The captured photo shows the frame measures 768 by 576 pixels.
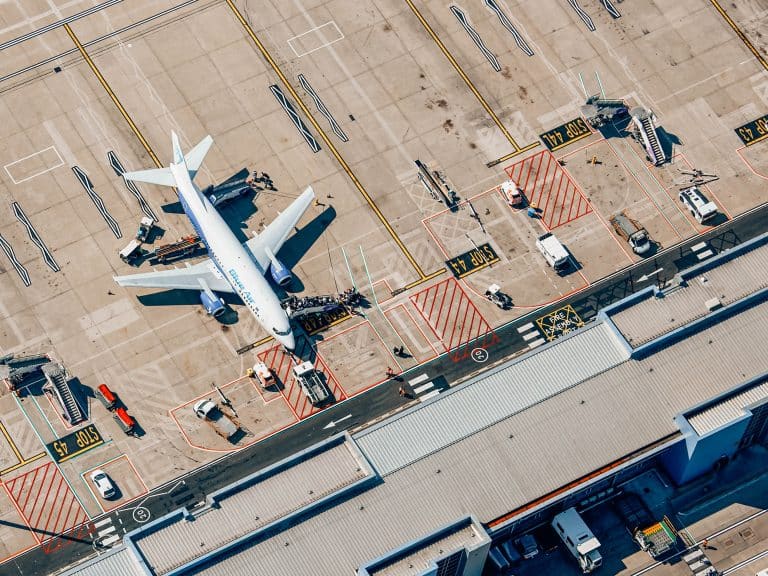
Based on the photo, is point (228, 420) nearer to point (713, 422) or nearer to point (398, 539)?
point (398, 539)

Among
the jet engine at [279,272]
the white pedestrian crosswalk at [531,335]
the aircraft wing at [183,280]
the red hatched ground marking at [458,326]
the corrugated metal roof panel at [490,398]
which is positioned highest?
the aircraft wing at [183,280]

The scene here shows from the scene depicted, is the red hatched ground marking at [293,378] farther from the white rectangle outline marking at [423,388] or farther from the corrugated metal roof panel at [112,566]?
the corrugated metal roof panel at [112,566]

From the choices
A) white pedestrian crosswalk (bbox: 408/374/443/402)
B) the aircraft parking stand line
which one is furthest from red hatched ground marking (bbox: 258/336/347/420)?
the aircraft parking stand line

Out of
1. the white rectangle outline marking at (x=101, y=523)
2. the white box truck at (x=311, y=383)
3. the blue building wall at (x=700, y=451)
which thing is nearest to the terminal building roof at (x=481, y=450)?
the blue building wall at (x=700, y=451)

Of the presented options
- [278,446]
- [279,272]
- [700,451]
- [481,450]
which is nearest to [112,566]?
[278,446]

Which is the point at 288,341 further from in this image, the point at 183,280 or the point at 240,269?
the point at 183,280

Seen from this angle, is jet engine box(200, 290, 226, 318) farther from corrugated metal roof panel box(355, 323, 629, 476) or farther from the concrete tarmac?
corrugated metal roof panel box(355, 323, 629, 476)

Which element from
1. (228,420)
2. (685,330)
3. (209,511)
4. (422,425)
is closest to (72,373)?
(228,420)
